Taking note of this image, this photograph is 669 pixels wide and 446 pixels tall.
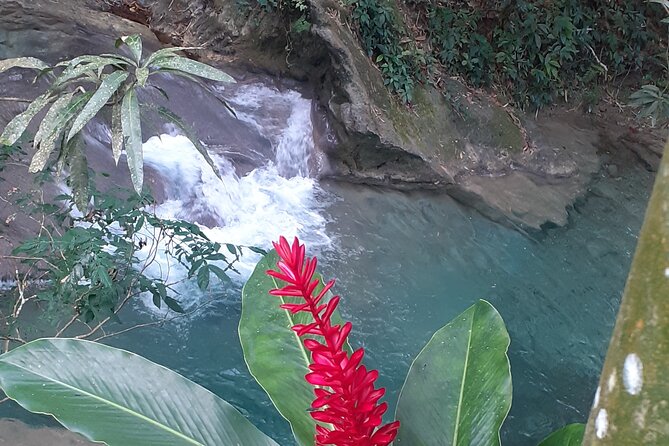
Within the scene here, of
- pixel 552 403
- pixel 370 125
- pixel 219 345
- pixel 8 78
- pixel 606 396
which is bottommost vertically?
pixel 552 403

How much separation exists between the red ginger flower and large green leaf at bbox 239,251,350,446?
0.93 feet

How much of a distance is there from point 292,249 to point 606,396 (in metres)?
0.38

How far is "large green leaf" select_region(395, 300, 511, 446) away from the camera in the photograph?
1039 mm

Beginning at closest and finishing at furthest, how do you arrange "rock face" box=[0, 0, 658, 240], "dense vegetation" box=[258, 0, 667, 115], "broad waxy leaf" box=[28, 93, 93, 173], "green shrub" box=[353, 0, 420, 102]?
"broad waxy leaf" box=[28, 93, 93, 173] < "rock face" box=[0, 0, 658, 240] < "green shrub" box=[353, 0, 420, 102] < "dense vegetation" box=[258, 0, 667, 115]

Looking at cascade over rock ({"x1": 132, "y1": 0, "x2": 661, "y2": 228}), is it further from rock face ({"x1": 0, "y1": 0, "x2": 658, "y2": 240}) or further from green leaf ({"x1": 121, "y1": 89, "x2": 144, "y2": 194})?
green leaf ({"x1": 121, "y1": 89, "x2": 144, "y2": 194})

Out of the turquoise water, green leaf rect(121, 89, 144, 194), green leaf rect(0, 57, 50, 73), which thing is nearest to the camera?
green leaf rect(121, 89, 144, 194)

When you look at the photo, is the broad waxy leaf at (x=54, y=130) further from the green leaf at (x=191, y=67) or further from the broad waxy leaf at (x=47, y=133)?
the green leaf at (x=191, y=67)

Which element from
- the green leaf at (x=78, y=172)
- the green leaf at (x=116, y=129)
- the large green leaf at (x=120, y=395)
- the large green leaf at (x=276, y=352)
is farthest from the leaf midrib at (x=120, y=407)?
the green leaf at (x=78, y=172)

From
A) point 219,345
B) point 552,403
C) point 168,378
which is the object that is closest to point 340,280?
point 219,345

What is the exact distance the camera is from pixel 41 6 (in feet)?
17.2

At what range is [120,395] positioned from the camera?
101cm

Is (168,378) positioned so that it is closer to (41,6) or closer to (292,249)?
(292,249)

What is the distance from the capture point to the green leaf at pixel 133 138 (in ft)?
5.81

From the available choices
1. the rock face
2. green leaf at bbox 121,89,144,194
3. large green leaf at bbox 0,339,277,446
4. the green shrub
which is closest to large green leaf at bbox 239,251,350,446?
large green leaf at bbox 0,339,277,446
